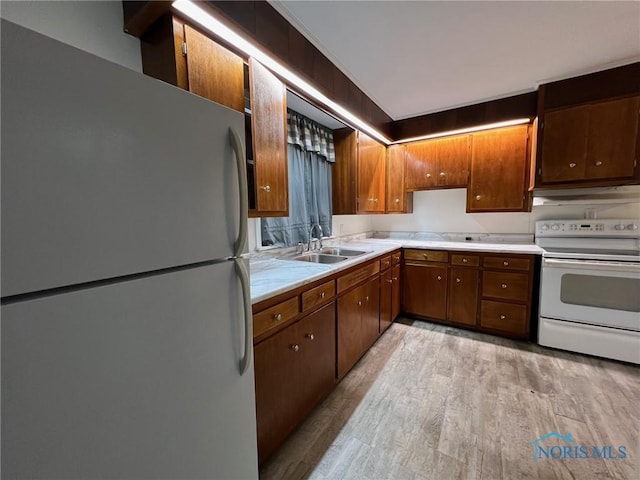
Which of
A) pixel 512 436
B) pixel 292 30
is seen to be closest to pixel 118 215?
pixel 292 30

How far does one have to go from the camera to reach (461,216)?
131 inches

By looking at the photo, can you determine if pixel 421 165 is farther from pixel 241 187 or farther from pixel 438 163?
pixel 241 187

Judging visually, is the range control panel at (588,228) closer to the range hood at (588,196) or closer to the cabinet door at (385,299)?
the range hood at (588,196)

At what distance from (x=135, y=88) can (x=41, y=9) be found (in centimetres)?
91

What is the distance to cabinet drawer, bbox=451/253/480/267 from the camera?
2.74 meters

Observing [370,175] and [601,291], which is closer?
[601,291]

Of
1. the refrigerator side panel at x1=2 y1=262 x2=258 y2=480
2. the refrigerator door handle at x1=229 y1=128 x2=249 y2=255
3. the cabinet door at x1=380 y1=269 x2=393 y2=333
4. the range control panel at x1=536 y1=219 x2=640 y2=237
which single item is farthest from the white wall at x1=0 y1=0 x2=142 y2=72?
the range control panel at x1=536 y1=219 x2=640 y2=237

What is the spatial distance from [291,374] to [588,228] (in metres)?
2.90

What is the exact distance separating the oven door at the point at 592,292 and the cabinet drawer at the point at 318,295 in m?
2.11

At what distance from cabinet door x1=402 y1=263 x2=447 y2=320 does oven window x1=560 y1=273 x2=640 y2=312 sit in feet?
3.30

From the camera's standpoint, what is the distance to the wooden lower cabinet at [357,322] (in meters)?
1.95

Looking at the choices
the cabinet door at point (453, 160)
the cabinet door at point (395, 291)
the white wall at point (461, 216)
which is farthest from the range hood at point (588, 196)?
the cabinet door at point (395, 291)

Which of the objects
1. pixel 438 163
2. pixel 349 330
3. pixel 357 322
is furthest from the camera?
pixel 438 163

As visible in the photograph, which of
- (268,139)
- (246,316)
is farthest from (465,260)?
(246,316)
